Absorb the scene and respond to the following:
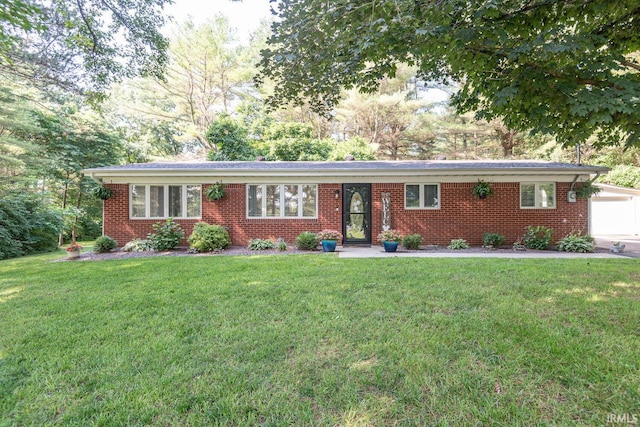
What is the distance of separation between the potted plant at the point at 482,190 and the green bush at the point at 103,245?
11584 millimetres

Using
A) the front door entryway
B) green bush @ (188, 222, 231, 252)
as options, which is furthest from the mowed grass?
the front door entryway

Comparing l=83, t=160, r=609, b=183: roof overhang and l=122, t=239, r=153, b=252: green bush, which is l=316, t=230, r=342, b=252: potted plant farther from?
l=122, t=239, r=153, b=252: green bush

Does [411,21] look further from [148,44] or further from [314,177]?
[148,44]

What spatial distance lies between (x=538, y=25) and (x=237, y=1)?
15.8 ft

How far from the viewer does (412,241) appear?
9109 millimetres

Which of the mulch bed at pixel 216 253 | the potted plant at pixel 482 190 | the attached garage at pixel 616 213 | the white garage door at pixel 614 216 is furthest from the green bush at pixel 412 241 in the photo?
the white garage door at pixel 614 216

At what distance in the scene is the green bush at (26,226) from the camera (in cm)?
973

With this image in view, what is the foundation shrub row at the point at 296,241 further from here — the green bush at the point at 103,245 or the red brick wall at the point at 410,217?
the red brick wall at the point at 410,217

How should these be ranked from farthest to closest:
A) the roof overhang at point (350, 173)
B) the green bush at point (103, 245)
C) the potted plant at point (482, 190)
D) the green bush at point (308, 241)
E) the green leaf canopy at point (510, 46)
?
the potted plant at point (482, 190), the roof overhang at point (350, 173), the green bush at point (103, 245), the green bush at point (308, 241), the green leaf canopy at point (510, 46)

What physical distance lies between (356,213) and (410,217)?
1805 millimetres

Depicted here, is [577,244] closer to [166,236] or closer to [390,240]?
[390,240]

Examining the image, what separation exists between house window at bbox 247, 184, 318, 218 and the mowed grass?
17.3 ft

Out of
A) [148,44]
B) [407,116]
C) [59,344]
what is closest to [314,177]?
[148,44]

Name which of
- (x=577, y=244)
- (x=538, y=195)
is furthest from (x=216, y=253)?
(x=577, y=244)
